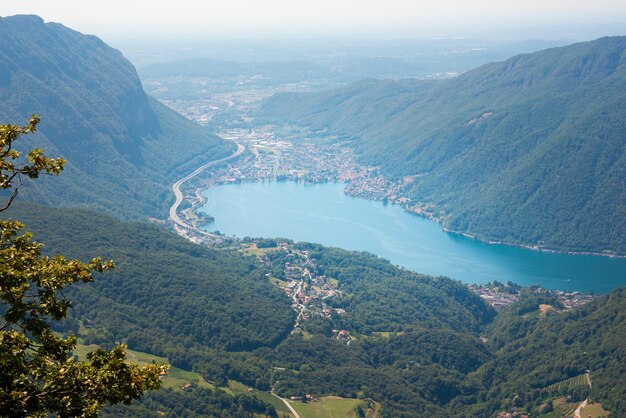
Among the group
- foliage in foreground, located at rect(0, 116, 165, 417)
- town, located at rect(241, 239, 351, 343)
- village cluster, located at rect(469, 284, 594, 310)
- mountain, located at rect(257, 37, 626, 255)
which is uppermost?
foliage in foreground, located at rect(0, 116, 165, 417)

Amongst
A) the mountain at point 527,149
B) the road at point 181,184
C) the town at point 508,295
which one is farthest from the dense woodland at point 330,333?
the mountain at point 527,149

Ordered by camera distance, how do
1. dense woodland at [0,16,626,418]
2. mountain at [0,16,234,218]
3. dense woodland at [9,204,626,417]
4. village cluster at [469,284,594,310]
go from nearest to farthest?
dense woodland at [9,204,626,417] → dense woodland at [0,16,626,418] → village cluster at [469,284,594,310] → mountain at [0,16,234,218]

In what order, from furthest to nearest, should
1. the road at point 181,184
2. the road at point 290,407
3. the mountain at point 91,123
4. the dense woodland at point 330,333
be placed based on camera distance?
the road at point 181,184 < the mountain at point 91,123 < the dense woodland at point 330,333 < the road at point 290,407

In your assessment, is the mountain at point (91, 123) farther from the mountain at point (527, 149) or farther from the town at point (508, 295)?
the town at point (508, 295)

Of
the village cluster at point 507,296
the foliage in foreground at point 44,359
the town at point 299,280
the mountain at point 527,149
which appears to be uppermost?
the foliage in foreground at point 44,359

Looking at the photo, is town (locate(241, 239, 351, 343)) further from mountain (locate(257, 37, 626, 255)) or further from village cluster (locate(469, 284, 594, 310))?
mountain (locate(257, 37, 626, 255))

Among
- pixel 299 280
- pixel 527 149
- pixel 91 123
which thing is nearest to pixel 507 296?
pixel 299 280

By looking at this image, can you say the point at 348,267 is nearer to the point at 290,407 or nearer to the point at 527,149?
the point at 290,407

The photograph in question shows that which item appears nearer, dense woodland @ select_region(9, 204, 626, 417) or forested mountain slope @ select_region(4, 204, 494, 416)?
dense woodland @ select_region(9, 204, 626, 417)

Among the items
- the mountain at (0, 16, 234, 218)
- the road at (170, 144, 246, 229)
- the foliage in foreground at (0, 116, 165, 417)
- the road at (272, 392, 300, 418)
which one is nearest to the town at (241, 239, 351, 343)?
the road at (272, 392, 300, 418)
